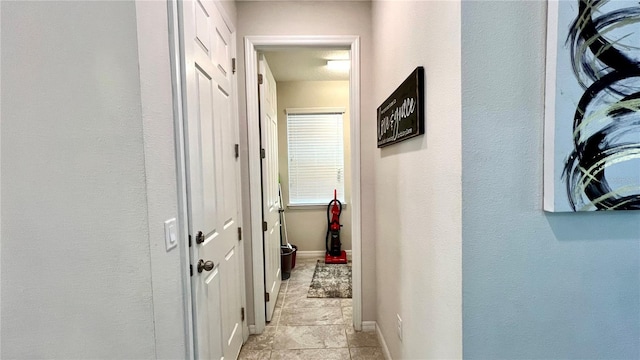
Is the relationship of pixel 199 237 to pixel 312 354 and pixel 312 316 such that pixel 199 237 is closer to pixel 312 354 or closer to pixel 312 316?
pixel 312 354

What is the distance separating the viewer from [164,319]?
100 cm

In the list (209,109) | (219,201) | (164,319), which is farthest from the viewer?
(219,201)

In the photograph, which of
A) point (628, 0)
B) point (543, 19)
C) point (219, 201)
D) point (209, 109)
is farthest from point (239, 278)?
point (628, 0)

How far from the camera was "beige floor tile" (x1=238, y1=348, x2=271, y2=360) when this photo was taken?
6.39ft

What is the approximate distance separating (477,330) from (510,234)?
32 cm

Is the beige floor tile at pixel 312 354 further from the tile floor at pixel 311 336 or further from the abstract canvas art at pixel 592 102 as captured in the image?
the abstract canvas art at pixel 592 102

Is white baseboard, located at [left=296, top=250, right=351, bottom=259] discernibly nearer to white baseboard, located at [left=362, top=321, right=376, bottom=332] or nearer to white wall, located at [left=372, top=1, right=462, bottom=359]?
white baseboard, located at [left=362, top=321, right=376, bottom=332]

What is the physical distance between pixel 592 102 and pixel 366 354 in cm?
191

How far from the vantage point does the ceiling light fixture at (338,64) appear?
3.21m

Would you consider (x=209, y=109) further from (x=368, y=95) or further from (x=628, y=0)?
(x=628, y=0)

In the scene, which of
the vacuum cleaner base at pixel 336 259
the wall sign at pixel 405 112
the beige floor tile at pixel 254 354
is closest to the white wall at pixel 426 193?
the wall sign at pixel 405 112

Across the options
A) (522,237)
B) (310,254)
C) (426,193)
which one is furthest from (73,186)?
(310,254)

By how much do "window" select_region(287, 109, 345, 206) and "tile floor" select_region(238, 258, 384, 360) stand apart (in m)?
1.64

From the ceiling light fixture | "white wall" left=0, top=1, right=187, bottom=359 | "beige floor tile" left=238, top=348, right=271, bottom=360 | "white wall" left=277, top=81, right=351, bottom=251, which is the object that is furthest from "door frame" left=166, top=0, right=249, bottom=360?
"white wall" left=277, top=81, right=351, bottom=251
